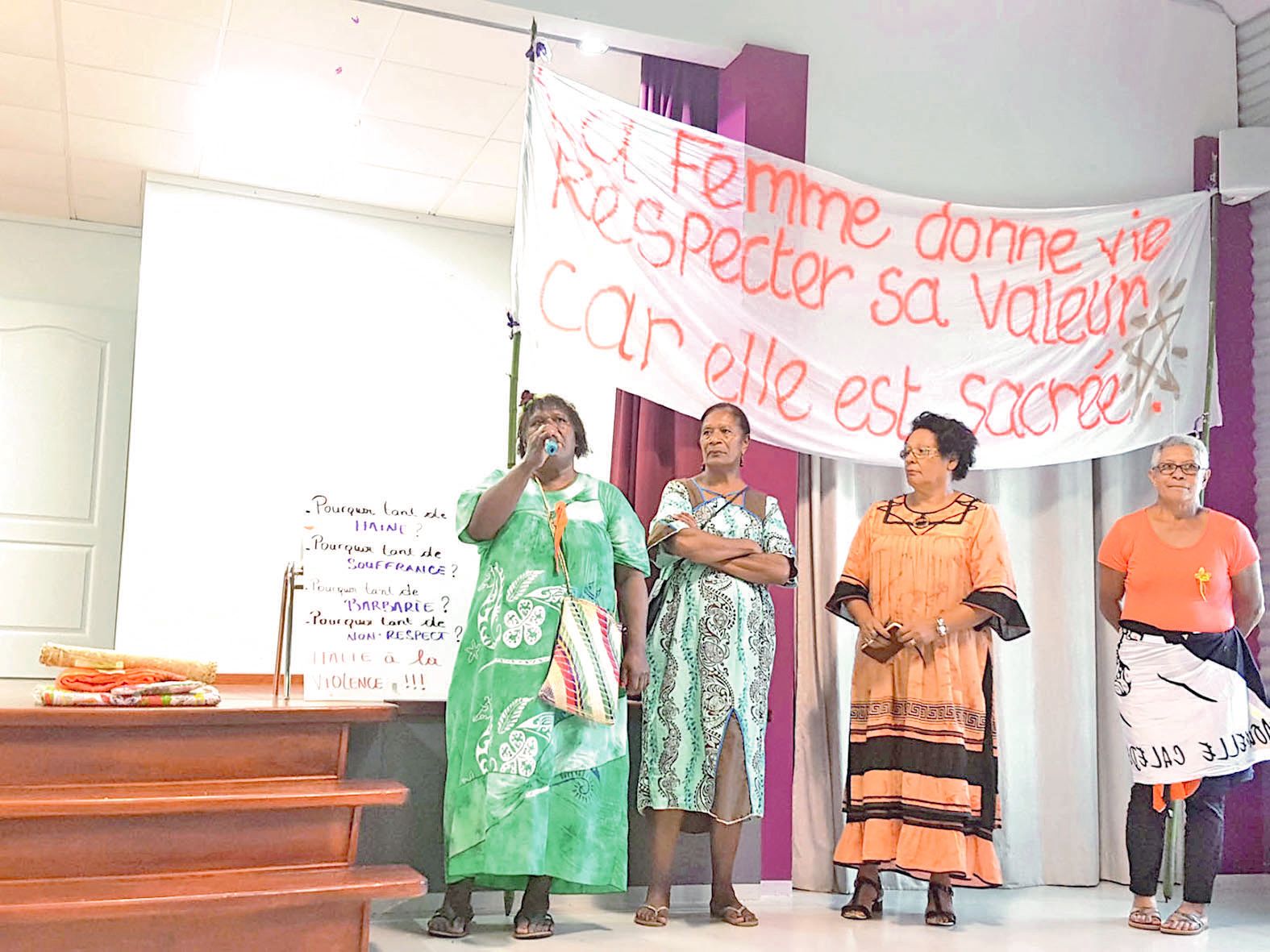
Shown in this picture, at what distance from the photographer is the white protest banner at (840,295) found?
3932 mm

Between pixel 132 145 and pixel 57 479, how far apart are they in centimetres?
166

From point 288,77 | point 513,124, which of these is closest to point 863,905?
point 513,124

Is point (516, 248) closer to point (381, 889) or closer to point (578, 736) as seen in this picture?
point (578, 736)

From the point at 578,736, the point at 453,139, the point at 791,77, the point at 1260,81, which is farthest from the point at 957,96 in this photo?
the point at 578,736

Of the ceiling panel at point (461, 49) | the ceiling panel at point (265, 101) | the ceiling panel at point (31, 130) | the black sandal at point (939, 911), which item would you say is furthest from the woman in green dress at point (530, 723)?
the ceiling panel at point (31, 130)

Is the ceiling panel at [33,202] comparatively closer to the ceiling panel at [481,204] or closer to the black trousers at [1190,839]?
the ceiling panel at [481,204]

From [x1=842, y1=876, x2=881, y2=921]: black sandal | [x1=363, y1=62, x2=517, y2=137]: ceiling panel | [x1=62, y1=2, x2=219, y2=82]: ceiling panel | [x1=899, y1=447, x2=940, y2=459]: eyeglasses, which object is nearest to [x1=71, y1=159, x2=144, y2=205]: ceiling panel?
[x1=62, y1=2, x2=219, y2=82]: ceiling panel

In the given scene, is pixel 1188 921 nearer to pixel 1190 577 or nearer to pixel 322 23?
pixel 1190 577

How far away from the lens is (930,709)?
143 inches

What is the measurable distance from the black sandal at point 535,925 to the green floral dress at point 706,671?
43 centimetres

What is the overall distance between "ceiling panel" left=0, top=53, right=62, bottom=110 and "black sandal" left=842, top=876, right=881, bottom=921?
13.3ft

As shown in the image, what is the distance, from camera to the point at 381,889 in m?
2.68

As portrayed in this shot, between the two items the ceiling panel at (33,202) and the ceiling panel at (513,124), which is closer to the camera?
the ceiling panel at (513,124)

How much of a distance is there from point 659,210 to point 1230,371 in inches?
90.3
